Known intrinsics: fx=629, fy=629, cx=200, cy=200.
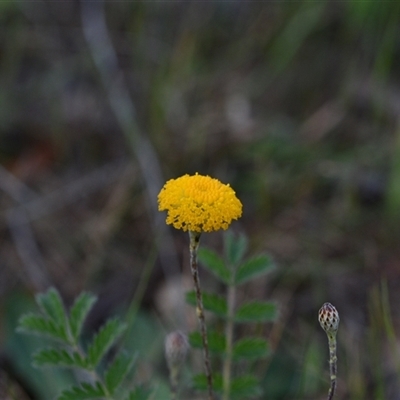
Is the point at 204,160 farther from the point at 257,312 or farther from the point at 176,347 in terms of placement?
the point at 176,347

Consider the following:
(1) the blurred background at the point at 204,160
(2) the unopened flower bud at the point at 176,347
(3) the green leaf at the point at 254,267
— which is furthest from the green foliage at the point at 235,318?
(1) the blurred background at the point at 204,160

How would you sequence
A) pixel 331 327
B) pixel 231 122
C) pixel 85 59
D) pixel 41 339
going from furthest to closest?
1. pixel 85 59
2. pixel 231 122
3. pixel 41 339
4. pixel 331 327

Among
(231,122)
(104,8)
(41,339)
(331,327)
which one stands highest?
(104,8)

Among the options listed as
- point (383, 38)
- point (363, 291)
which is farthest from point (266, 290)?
point (383, 38)

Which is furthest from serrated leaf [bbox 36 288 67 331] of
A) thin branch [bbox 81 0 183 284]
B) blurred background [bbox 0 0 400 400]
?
thin branch [bbox 81 0 183 284]

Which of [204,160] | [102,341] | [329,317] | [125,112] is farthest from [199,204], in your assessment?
[125,112]

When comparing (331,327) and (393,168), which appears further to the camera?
(393,168)

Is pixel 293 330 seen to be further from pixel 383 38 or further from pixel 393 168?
pixel 383 38
